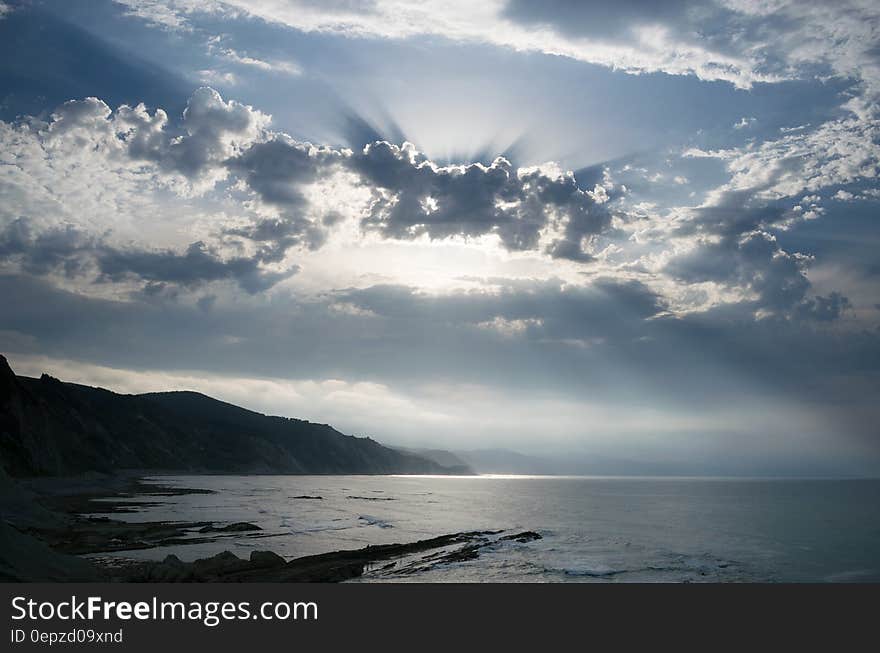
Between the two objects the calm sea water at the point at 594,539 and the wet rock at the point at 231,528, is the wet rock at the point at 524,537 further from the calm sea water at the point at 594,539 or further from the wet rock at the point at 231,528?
the wet rock at the point at 231,528

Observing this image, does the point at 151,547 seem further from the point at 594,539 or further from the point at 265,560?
the point at 594,539

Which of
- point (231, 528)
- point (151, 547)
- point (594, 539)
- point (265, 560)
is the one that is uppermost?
point (265, 560)

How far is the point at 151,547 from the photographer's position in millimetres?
51562

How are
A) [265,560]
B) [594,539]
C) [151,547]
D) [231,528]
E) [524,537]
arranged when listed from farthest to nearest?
[524,537]
[594,539]
[231,528]
[151,547]
[265,560]

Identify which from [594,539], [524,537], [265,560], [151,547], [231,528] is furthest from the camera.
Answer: [524,537]

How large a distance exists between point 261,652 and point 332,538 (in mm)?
51282

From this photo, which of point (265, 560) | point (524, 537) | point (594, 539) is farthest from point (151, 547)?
point (594, 539)

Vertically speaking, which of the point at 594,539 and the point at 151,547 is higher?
the point at 151,547

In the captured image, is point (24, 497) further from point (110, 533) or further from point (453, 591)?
point (453, 591)

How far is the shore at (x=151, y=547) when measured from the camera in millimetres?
30500

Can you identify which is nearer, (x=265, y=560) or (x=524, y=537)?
(x=265, y=560)

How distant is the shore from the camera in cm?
3050

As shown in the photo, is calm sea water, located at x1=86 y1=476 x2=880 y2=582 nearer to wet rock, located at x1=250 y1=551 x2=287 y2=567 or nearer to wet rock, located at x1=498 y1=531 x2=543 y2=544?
wet rock, located at x1=498 y1=531 x2=543 y2=544

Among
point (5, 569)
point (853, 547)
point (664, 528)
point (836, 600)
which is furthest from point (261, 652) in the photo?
point (664, 528)
